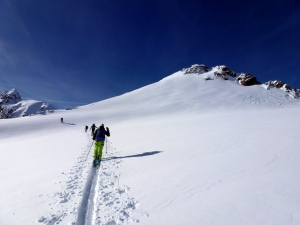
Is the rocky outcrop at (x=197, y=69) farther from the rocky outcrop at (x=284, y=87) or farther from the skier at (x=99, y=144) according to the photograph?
the skier at (x=99, y=144)

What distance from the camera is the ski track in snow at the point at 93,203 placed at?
389 cm

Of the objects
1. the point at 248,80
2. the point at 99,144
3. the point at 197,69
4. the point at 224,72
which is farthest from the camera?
the point at 197,69

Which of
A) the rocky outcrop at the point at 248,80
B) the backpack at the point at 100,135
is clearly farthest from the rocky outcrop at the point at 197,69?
the backpack at the point at 100,135

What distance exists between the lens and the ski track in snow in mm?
3893

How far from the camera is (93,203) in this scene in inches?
183

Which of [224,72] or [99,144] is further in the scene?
[224,72]

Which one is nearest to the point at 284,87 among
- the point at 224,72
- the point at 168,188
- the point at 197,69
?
the point at 224,72

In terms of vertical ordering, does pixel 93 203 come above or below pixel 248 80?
below

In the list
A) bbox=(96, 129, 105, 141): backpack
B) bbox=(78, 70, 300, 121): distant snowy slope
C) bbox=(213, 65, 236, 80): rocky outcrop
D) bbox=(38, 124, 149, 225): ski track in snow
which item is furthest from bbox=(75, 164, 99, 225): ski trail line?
bbox=(213, 65, 236, 80): rocky outcrop

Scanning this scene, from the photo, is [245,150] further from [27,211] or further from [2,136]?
[2,136]

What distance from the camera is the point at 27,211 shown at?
4211 millimetres

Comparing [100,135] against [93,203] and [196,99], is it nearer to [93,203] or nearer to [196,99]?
[93,203]

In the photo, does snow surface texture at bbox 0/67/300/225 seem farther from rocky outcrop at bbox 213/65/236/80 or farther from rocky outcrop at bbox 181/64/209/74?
rocky outcrop at bbox 181/64/209/74

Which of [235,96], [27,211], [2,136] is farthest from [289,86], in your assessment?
[2,136]
